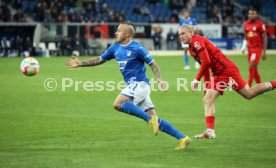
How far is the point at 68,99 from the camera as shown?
1845 cm

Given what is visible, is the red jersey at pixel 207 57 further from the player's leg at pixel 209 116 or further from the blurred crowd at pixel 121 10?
the blurred crowd at pixel 121 10

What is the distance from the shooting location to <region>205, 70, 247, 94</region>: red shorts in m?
11.6

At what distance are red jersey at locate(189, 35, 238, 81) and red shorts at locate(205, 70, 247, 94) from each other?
0.19 feet

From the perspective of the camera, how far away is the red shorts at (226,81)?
11617 mm

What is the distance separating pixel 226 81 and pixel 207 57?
771 millimetres

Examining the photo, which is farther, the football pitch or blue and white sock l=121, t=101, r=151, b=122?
blue and white sock l=121, t=101, r=151, b=122

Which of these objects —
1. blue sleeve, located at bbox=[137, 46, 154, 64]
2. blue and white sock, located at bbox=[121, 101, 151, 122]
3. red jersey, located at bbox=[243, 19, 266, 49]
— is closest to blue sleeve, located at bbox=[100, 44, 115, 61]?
blue sleeve, located at bbox=[137, 46, 154, 64]

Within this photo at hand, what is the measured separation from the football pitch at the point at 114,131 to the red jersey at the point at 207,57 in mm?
1209

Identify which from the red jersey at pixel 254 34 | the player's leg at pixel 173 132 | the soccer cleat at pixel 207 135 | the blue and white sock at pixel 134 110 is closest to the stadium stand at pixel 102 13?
the red jersey at pixel 254 34

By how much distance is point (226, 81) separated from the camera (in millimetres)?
11641

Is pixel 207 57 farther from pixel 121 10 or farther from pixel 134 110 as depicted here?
pixel 121 10

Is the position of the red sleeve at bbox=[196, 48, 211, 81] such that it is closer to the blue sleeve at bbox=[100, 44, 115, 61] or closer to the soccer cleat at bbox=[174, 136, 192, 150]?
the soccer cleat at bbox=[174, 136, 192, 150]

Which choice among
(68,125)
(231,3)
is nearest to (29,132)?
(68,125)

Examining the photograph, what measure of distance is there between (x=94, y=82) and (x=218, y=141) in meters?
12.5
